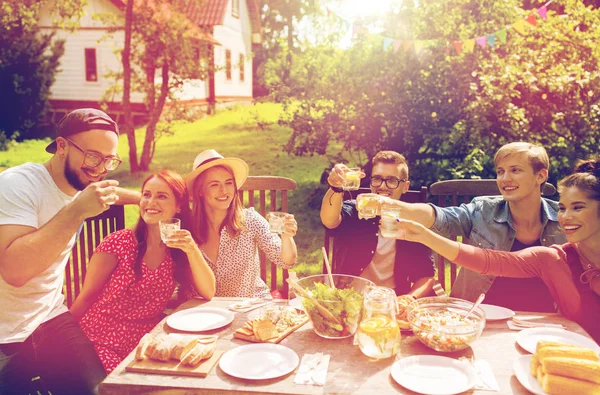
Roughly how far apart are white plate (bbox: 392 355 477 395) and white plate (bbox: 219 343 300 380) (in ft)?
1.39

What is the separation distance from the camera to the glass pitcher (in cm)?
216

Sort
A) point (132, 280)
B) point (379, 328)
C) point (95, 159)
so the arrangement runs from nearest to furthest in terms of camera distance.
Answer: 1. point (379, 328)
2. point (95, 159)
3. point (132, 280)

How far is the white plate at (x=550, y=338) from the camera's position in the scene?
2287 millimetres

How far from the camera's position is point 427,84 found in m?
7.25

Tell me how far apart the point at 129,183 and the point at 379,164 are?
26.0 ft

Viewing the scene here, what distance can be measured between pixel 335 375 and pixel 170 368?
25.2 inches

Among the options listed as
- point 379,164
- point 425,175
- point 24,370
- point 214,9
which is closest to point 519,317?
point 379,164

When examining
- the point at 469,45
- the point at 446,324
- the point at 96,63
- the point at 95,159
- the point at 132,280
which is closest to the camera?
the point at 446,324

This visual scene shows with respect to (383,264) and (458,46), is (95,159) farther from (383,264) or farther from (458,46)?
(458,46)

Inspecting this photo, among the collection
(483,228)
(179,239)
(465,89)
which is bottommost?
(483,228)

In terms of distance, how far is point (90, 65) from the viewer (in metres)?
18.8

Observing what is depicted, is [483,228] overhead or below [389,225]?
below

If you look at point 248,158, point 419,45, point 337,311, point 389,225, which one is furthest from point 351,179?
point 248,158

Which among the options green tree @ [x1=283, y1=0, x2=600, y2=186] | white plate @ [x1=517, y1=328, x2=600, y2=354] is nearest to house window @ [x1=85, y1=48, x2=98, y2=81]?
green tree @ [x1=283, y1=0, x2=600, y2=186]
